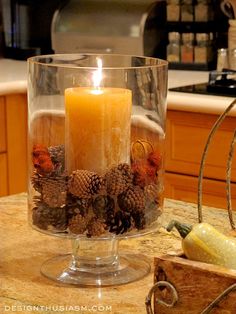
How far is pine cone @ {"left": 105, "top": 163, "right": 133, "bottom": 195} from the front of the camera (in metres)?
0.97

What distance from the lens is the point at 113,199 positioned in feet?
3.19

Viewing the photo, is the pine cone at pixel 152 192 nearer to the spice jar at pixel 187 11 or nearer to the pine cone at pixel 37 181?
the pine cone at pixel 37 181

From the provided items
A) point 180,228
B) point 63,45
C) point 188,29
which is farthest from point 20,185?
point 180,228

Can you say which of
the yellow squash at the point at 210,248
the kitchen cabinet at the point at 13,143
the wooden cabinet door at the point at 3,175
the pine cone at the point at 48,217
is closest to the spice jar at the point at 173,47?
the kitchen cabinet at the point at 13,143

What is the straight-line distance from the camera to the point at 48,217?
39.4 inches

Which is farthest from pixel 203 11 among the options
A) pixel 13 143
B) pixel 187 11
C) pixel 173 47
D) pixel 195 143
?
pixel 13 143

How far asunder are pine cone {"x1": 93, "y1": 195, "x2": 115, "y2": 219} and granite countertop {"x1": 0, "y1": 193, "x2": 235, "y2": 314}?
0.31ft

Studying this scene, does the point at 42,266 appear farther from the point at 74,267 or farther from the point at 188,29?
the point at 188,29

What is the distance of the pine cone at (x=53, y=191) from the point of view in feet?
3.22

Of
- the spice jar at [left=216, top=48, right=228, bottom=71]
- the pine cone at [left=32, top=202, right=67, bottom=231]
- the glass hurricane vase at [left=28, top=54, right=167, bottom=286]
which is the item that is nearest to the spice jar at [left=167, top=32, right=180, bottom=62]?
the spice jar at [left=216, top=48, right=228, bottom=71]

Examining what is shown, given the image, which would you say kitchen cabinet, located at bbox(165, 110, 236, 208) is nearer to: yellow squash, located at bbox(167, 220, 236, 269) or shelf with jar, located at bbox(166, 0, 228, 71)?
shelf with jar, located at bbox(166, 0, 228, 71)

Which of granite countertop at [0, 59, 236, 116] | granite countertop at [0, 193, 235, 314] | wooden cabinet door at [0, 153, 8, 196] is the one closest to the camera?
granite countertop at [0, 193, 235, 314]

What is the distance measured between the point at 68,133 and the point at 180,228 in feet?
0.68

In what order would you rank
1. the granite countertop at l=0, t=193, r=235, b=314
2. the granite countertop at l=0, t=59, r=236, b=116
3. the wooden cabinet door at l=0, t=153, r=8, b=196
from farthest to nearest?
the wooden cabinet door at l=0, t=153, r=8, b=196 < the granite countertop at l=0, t=59, r=236, b=116 < the granite countertop at l=0, t=193, r=235, b=314
